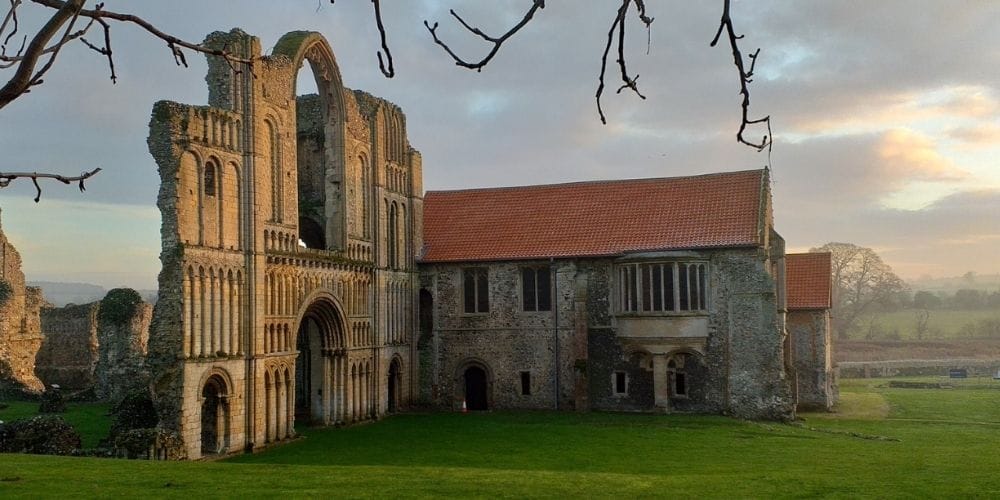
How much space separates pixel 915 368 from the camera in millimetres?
61281

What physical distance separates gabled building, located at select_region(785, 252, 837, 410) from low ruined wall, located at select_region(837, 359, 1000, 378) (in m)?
21.2

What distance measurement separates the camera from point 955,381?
5084cm

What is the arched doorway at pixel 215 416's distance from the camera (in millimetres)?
24750

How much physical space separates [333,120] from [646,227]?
12.8 metres

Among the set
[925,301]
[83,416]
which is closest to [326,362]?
[83,416]

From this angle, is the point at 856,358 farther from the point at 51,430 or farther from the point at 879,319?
the point at 51,430

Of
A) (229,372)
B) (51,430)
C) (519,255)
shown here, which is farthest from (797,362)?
(51,430)

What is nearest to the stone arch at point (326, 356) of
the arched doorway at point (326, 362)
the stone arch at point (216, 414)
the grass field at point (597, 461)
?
the arched doorway at point (326, 362)

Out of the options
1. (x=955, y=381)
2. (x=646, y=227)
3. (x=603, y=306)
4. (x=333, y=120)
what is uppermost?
(x=333, y=120)

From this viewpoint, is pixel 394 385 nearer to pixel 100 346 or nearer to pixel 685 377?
pixel 685 377

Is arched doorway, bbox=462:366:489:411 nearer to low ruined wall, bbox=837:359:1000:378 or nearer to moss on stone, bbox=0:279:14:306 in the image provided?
moss on stone, bbox=0:279:14:306

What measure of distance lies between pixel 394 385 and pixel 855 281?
57.1 m

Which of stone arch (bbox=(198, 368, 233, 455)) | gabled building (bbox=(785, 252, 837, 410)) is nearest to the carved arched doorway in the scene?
stone arch (bbox=(198, 368, 233, 455))

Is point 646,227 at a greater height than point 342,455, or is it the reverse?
point 646,227
